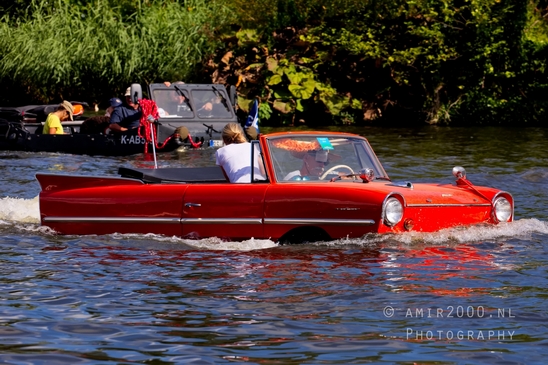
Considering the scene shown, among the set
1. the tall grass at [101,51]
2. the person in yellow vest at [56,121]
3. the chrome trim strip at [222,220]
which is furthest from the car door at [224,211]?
the tall grass at [101,51]

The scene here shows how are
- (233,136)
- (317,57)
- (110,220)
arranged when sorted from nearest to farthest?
(110,220) → (233,136) → (317,57)

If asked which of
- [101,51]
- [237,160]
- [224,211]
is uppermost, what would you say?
[101,51]

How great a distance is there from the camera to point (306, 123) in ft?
110

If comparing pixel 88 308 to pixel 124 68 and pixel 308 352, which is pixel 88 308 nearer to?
pixel 308 352

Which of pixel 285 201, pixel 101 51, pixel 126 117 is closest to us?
pixel 285 201

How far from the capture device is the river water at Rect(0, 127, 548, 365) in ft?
21.6

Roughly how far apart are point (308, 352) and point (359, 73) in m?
28.8

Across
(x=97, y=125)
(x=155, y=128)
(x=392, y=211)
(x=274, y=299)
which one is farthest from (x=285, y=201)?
(x=97, y=125)

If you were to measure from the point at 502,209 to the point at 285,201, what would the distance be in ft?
7.20

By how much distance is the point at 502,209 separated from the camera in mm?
10656

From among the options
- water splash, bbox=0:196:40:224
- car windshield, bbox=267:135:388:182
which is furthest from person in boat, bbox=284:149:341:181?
water splash, bbox=0:196:40:224

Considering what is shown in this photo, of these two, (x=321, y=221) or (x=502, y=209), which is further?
(x=502, y=209)

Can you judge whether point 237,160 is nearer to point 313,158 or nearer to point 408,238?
point 313,158

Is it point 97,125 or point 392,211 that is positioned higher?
point 97,125
